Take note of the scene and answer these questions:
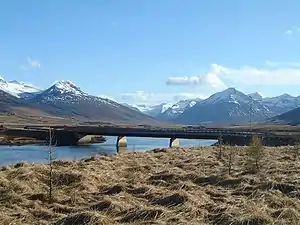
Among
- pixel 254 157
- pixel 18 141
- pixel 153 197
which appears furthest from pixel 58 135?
pixel 153 197

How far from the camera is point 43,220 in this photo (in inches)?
449

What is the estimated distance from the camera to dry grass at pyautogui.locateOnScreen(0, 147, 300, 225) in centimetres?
1083

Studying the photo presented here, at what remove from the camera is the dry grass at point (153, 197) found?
1083 cm

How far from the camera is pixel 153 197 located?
46.0ft

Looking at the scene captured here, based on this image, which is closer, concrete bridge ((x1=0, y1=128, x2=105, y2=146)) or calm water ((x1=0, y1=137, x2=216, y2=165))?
calm water ((x1=0, y1=137, x2=216, y2=165))

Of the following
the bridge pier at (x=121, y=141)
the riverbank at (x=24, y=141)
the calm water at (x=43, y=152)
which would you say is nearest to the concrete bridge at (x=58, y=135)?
the riverbank at (x=24, y=141)

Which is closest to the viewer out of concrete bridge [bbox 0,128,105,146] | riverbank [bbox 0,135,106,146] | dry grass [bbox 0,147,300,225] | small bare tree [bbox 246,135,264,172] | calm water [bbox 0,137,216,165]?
dry grass [bbox 0,147,300,225]

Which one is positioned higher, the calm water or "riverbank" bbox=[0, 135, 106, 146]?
"riverbank" bbox=[0, 135, 106, 146]

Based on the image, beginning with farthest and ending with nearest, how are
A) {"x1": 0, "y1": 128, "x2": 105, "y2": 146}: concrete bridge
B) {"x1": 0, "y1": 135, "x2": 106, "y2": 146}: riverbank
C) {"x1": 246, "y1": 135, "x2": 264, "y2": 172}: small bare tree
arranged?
{"x1": 0, "y1": 128, "x2": 105, "y2": 146}: concrete bridge → {"x1": 0, "y1": 135, "x2": 106, "y2": 146}: riverbank → {"x1": 246, "y1": 135, "x2": 264, "y2": 172}: small bare tree

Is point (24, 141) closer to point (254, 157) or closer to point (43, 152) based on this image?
point (43, 152)

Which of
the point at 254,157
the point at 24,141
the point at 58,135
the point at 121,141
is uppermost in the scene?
the point at 58,135

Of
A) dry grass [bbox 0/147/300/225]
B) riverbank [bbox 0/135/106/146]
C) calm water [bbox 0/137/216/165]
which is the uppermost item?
riverbank [bbox 0/135/106/146]

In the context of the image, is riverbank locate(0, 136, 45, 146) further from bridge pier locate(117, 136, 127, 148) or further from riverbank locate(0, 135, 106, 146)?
bridge pier locate(117, 136, 127, 148)

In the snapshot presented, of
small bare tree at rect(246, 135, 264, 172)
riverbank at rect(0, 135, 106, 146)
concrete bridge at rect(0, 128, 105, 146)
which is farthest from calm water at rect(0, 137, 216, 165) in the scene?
small bare tree at rect(246, 135, 264, 172)
